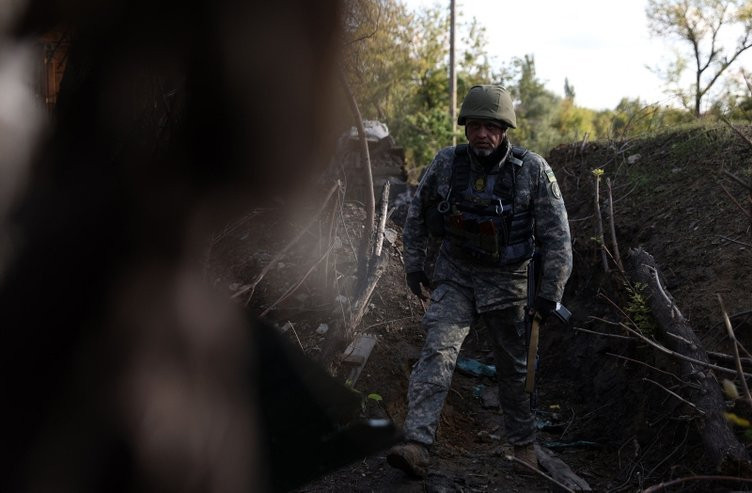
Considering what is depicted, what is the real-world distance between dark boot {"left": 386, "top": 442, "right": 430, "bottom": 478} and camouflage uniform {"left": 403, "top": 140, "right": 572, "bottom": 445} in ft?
0.21

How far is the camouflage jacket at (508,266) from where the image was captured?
424cm

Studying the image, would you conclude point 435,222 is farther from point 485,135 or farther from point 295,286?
point 295,286

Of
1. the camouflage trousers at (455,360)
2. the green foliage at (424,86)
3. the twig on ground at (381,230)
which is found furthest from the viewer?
the green foliage at (424,86)

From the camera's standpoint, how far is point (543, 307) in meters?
4.23

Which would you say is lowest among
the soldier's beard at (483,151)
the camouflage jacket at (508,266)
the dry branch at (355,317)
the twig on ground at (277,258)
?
the dry branch at (355,317)

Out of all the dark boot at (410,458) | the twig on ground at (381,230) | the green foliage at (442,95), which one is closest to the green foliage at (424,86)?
the green foliage at (442,95)

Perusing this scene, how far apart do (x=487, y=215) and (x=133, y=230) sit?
11.2ft

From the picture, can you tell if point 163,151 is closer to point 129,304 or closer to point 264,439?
point 129,304

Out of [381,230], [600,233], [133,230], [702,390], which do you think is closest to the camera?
Answer: [133,230]

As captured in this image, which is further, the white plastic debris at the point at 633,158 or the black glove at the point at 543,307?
the white plastic debris at the point at 633,158

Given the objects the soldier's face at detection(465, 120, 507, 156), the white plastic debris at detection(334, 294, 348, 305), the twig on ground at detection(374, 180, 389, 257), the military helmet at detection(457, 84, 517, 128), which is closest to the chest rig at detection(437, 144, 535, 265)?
the soldier's face at detection(465, 120, 507, 156)

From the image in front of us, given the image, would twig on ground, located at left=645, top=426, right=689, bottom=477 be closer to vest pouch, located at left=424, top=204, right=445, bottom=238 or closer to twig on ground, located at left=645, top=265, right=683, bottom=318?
twig on ground, located at left=645, top=265, right=683, bottom=318

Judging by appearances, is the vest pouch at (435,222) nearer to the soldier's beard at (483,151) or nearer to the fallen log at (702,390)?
the soldier's beard at (483,151)

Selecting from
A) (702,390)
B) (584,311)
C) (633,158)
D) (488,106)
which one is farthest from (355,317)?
(633,158)
